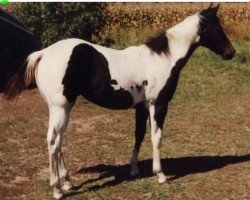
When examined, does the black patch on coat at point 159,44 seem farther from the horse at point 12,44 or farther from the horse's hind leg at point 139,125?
the horse at point 12,44

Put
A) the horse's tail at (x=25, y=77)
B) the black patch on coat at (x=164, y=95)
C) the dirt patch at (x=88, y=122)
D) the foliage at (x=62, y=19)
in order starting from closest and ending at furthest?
the horse's tail at (x=25, y=77) → the black patch on coat at (x=164, y=95) → the dirt patch at (x=88, y=122) → the foliage at (x=62, y=19)

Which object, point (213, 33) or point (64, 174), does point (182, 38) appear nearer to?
point (213, 33)

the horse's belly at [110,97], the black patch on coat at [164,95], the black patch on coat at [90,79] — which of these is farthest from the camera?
the black patch on coat at [164,95]

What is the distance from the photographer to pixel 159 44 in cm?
675

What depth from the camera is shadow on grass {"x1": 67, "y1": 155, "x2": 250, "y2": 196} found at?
287 inches

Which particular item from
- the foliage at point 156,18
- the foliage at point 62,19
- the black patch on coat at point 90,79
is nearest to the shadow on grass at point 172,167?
the black patch on coat at point 90,79

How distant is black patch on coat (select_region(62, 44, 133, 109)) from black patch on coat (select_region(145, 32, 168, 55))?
2.85 feet

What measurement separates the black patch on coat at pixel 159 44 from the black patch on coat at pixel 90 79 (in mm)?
869

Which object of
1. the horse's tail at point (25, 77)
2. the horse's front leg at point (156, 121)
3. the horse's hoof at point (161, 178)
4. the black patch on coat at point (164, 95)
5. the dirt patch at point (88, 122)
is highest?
the horse's tail at point (25, 77)

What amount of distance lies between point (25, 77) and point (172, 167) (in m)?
3.15

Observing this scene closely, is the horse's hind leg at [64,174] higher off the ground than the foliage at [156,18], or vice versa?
the horse's hind leg at [64,174]

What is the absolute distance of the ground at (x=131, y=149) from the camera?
6723 mm

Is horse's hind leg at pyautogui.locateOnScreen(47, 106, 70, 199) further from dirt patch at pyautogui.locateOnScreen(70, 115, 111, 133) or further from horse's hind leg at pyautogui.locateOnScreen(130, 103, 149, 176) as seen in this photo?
dirt patch at pyautogui.locateOnScreen(70, 115, 111, 133)

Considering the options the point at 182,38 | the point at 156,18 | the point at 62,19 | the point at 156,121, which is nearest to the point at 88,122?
the point at 62,19
